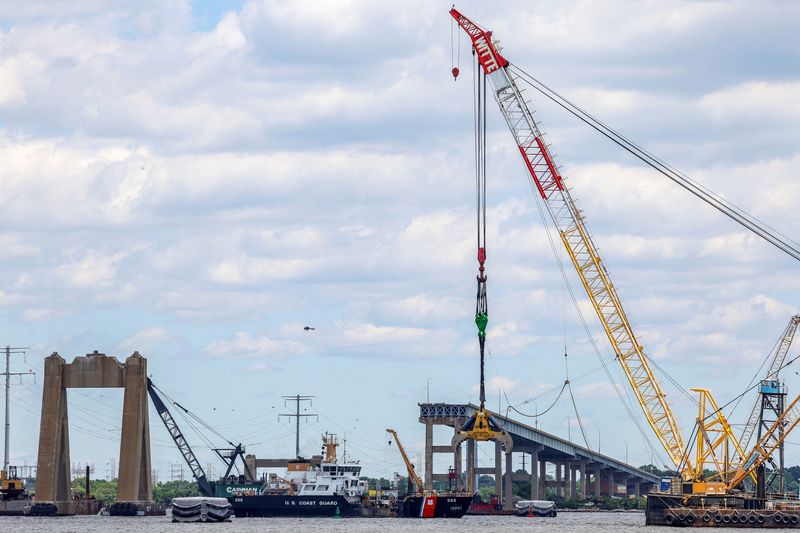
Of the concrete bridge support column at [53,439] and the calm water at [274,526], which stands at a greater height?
the concrete bridge support column at [53,439]

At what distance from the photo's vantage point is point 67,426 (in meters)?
174

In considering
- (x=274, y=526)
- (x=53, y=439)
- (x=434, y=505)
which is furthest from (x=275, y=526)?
(x=53, y=439)

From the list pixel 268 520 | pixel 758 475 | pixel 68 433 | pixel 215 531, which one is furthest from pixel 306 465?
pixel 758 475

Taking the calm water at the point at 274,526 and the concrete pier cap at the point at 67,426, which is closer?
the calm water at the point at 274,526

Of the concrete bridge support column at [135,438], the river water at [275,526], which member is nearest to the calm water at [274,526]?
the river water at [275,526]

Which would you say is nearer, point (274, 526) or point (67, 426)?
point (274, 526)

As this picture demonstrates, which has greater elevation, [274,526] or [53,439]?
[53,439]

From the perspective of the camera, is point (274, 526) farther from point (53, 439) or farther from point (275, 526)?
point (53, 439)

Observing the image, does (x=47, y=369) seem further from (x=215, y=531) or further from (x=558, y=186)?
(x=558, y=186)

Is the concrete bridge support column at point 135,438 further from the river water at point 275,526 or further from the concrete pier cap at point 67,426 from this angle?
the river water at point 275,526

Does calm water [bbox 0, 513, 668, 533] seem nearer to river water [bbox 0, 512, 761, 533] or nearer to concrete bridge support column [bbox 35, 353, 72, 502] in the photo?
river water [bbox 0, 512, 761, 533]

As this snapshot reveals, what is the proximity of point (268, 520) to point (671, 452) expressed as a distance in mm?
41636

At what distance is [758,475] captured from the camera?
447 ft

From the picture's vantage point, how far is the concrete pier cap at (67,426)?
557ft
